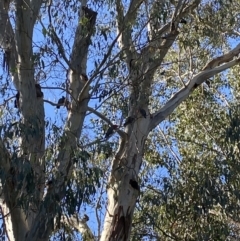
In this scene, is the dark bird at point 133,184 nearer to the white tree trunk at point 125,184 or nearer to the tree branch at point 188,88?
the white tree trunk at point 125,184

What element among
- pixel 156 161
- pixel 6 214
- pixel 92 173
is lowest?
pixel 6 214

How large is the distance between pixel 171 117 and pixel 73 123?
3644mm

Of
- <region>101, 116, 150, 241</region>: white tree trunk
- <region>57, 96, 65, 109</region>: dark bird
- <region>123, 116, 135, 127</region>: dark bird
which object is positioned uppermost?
<region>123, 116, 135, 127</region>: dark bird

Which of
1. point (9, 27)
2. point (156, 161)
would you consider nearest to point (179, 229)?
point (156, 161)

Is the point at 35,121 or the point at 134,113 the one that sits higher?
the point at 134,113

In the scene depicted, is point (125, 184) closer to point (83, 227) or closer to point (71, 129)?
point (71, 129)

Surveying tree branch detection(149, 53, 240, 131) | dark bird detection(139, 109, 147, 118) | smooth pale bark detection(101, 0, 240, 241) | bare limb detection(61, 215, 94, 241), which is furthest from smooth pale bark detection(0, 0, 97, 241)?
bare limb detection(61, 215, 94, 241)

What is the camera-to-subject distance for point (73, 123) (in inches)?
255

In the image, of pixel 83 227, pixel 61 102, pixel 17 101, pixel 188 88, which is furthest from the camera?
pixel 83 227

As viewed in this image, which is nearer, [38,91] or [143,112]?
[38,91]

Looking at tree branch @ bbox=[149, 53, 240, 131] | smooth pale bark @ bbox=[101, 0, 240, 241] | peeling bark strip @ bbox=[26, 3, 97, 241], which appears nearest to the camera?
peeling bark strip @ bbox=[26, 3, 97, 241]

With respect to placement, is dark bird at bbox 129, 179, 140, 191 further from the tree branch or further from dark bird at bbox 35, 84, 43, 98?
dark bird at bbox 35, 84, 43, 98

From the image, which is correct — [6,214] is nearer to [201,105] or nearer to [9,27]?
[9,27]

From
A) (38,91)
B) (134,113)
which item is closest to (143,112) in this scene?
(134,113)
